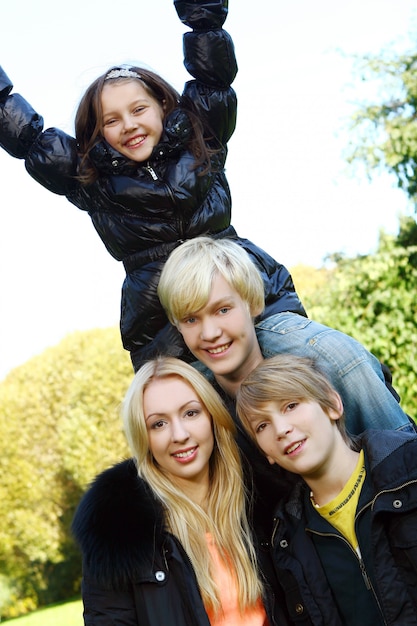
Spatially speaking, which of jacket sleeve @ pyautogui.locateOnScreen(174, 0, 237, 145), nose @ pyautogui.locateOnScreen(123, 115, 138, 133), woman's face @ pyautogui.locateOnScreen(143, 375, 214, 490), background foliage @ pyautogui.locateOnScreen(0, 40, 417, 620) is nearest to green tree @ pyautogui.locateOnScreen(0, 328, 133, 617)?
background foliage @ pyautogui.locateOnScreen(0, 40, 417, 620)

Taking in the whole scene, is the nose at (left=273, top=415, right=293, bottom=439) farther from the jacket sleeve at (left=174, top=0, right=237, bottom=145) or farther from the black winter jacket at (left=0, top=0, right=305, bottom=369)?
the jacket sleeve at (left=174, top=0, right=237, bottom=145)

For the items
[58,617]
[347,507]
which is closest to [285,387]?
[347,507]

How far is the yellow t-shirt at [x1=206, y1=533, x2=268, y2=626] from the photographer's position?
2.89 meters

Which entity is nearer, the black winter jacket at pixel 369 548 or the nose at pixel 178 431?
the black winter jacket at pixel 369 548

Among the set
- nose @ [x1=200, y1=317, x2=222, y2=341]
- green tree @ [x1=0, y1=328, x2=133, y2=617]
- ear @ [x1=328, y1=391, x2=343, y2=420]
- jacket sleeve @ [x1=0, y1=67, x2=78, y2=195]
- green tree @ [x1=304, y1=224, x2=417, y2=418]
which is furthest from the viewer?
green tree @ [x1=0, y1=328, x2=133, y2=617]

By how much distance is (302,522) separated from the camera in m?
2.90

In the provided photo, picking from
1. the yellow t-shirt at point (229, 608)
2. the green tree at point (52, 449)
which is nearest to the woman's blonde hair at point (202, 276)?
the yellow t-shirt at point (229, 608)

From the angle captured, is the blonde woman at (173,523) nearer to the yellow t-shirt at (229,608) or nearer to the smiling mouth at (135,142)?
the yellow t-shirt at (229,608)

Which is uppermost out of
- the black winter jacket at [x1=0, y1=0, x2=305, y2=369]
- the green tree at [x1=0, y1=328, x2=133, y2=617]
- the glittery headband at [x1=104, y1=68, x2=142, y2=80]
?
the glittery headband at [x1=104, y1=68, x2=142, y2=80]

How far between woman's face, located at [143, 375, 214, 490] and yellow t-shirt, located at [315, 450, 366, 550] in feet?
1.52

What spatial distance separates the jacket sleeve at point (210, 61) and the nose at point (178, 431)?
1.23 meters

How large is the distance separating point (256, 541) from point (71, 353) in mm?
14756

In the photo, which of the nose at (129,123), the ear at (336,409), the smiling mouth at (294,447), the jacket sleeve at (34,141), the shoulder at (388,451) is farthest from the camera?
the jacket sleeve at (34,141)

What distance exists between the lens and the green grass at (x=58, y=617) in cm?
1380
